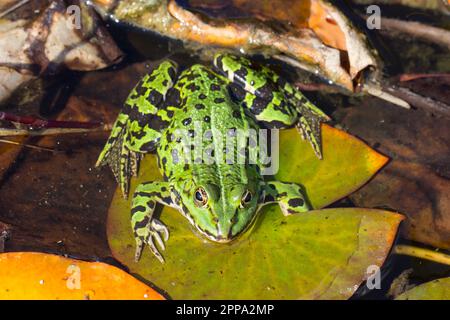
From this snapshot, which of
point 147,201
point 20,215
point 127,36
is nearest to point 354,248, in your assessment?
point 147,201

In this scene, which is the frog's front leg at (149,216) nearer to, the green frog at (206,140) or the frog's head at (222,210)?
the green frog at (206,140)

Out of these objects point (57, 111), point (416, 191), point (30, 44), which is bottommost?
point (416, 191)

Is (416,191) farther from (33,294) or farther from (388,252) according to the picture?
(33,294)

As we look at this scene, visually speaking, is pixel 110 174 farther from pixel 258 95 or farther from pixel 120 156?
pixel 258 95

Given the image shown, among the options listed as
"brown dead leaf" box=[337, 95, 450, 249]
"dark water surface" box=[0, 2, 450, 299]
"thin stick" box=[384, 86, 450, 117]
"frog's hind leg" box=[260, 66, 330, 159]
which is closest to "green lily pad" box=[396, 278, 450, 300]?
"dark water surface" box=[0, 2, 450, 299]

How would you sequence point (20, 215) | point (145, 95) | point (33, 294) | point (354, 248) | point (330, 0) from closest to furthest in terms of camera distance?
point (33, 294) → point (354, 248) → point (20, 215) → point (145, 95) → point (330, 0)

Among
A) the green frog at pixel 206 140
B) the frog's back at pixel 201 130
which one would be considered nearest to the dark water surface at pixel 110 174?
the green frog at pixel 206 140

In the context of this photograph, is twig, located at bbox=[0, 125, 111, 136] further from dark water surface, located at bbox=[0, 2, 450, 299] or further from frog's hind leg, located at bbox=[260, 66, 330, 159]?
frog's hind leg, located at bbox=[260, 66, 330, 159]
